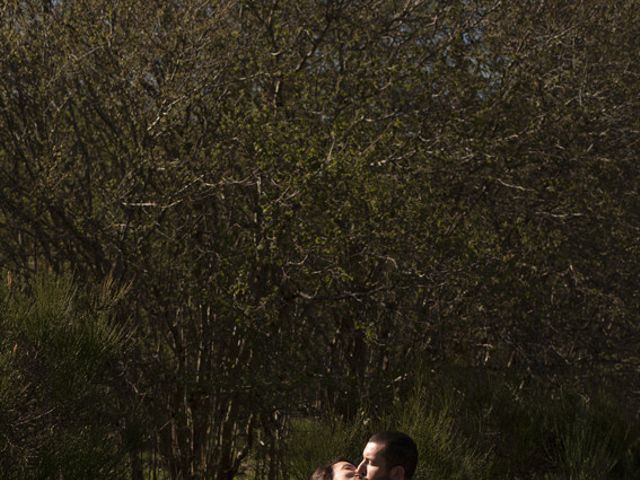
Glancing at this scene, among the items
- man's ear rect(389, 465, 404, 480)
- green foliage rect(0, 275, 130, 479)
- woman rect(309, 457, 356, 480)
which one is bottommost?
man's ear rect(389, 465, 404, 480)

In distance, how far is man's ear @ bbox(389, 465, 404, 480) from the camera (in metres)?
5.09

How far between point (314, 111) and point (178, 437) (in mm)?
3084

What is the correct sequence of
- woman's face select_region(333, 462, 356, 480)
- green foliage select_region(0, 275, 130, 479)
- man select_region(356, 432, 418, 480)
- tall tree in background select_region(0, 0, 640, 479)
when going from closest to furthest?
woman's face select_region(333, 462, 356, 480) < man select_region(356, 432, 418, 480) < green foliage select_region(0, 275, 130, 479) < tall tree in background select_region(0, 0, 640, 479)

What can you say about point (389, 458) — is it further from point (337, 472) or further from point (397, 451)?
point (337, 472)

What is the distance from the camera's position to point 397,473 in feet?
16.8

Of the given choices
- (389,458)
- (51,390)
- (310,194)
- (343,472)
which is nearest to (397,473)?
(389,458)

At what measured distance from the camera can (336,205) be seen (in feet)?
28.4

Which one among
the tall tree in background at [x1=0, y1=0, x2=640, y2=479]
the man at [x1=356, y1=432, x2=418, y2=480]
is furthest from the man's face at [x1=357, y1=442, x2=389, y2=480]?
the tall tree in background at [x1=0, y1=0, x2=640, y2=479]

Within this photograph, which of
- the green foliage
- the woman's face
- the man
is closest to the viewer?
the woman's face

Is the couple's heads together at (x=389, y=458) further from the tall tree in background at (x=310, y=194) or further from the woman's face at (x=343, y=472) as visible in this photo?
the tall tree in background at (x=310, y=194)

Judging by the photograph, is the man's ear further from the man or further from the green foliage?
the green foliage

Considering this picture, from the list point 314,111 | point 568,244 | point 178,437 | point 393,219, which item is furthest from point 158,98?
point 568,244

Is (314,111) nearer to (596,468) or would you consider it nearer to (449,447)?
(449,447)

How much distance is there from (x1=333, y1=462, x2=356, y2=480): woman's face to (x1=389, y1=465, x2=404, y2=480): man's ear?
208 millimetres
